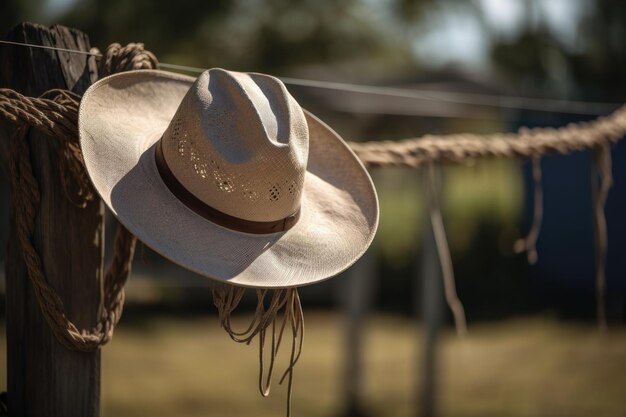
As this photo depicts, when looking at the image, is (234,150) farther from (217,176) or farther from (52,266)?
(52,266)

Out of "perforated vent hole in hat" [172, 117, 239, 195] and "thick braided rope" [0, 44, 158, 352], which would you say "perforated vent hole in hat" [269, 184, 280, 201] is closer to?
"perforated vent hole in hat" [172, 117, 239, 195]

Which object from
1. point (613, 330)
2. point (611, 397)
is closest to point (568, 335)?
point (613, 330)

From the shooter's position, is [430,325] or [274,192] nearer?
[274,192]

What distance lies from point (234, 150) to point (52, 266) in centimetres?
39

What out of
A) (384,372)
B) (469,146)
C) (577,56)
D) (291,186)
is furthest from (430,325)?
(577,56)

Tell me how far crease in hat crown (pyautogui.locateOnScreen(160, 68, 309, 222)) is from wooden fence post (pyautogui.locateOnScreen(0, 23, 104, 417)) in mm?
233

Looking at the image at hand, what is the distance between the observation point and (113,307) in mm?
1368

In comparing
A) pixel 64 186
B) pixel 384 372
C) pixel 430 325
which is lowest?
pixel 384 372

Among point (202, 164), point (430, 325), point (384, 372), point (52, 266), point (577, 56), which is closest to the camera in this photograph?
point (202, 164)

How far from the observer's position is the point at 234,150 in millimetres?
1188

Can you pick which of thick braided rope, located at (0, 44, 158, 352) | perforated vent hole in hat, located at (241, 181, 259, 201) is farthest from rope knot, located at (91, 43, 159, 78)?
perforated vent hole in hat, located at (241, 181, 259, 201)

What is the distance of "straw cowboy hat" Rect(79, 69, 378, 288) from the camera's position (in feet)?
3.76

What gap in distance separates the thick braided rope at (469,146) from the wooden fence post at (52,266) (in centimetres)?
66

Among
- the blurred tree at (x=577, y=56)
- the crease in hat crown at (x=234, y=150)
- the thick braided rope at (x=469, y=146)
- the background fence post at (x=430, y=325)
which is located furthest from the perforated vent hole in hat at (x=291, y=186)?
the blurred tree at (x=577, y=56)
